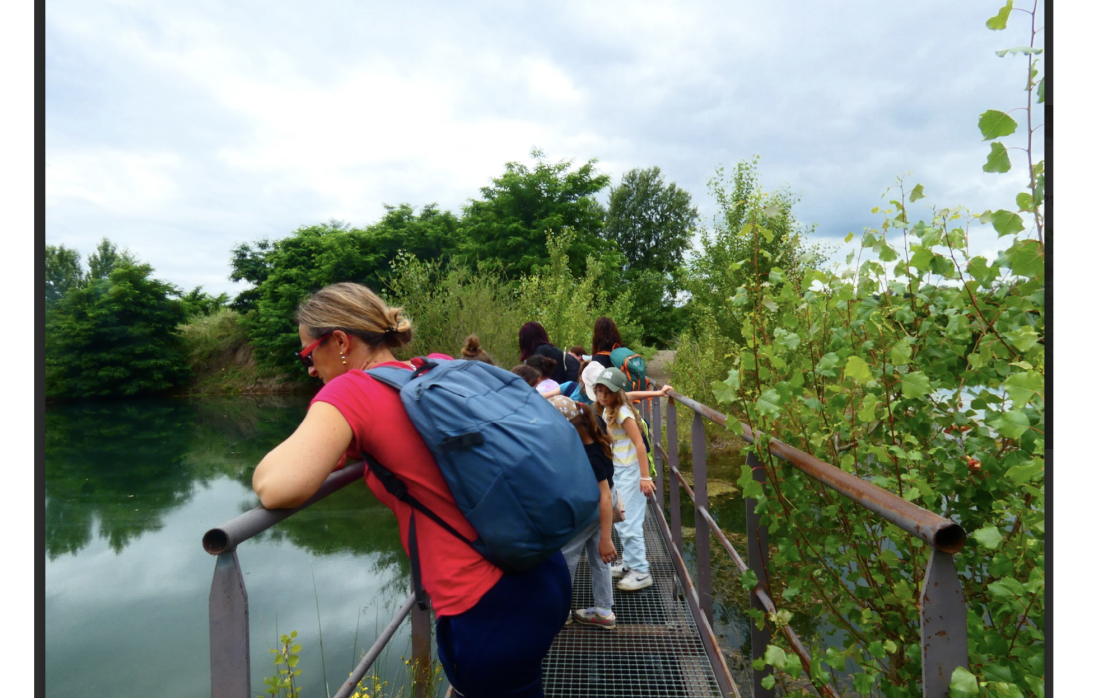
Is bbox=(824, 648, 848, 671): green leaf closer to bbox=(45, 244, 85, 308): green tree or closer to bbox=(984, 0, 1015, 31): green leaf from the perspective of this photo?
bbox=(984, 0, 1015, 31): green leaf

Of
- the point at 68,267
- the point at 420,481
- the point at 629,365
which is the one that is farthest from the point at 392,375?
the point at 68,267

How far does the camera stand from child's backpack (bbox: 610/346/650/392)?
4.71 meters

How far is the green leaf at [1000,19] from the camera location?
1.03 m

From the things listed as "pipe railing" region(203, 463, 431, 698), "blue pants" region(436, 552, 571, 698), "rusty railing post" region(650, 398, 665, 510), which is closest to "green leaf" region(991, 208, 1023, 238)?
"blue pants" region(436, 552, 571, 698)

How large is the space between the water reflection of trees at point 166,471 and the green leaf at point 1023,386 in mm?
10762

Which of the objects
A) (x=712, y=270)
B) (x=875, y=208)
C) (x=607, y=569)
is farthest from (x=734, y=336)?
(x=875, y=208)

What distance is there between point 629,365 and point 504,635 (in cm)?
351

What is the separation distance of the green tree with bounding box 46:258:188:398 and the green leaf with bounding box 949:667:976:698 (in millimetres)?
50277

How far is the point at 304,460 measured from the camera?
119cm

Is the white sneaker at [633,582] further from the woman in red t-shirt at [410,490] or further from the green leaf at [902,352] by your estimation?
the green leaf at [902,352]

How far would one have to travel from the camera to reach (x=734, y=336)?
16.1 metres

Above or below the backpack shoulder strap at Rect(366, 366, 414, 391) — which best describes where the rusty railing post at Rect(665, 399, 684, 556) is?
below

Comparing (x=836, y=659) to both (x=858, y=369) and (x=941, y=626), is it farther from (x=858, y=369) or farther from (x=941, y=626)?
(x=858, y=369)

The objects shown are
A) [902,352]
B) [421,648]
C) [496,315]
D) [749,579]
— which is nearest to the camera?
[902,352]
